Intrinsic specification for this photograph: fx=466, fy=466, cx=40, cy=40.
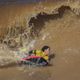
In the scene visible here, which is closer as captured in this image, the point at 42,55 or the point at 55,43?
the point at 42,55

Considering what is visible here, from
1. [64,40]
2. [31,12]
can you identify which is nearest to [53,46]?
[64,40]

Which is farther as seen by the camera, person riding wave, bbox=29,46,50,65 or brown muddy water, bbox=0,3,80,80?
person riding wave, bbox=29,46,50,65

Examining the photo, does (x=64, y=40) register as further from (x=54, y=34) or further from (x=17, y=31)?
(x=17, y=31)

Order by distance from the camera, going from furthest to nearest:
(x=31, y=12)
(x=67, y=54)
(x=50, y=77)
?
(x=31, y=12), (x=67, y=54), (x=50, y=77)

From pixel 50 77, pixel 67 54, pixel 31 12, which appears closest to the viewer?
pixel 50 77

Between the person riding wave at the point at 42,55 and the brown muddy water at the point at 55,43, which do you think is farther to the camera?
the person riding wave at the point at 42,55

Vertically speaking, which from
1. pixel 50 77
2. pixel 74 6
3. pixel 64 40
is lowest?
pixel 50 77

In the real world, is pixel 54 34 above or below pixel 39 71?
above

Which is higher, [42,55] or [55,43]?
[55,43]
